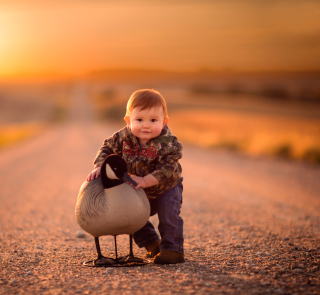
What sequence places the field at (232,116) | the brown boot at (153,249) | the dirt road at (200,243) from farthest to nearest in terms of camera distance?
the field at (232,116) < the brown boot at (153,249) < the dirt road at (200,243)

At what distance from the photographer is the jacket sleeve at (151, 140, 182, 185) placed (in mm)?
3447

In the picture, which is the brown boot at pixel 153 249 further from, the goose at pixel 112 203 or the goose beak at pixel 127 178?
the goose beak at pixel 127 178

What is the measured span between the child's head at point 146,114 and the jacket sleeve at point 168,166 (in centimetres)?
20

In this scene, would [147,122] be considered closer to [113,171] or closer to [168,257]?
[113,171]

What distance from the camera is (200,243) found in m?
4.46

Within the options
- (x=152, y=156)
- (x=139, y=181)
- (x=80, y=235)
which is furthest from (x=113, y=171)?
(x=80, y=235)

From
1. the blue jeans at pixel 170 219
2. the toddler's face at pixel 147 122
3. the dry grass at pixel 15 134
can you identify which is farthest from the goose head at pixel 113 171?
the dry grass at pixel 15 134

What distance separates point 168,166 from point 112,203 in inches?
23.0

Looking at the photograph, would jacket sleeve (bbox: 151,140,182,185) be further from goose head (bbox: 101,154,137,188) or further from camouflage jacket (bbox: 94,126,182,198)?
goose head (bbox: 101,154,137,188)

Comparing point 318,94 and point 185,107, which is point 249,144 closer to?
point 185,107

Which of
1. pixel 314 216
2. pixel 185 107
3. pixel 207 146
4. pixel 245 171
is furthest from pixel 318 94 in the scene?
pixel 314 216

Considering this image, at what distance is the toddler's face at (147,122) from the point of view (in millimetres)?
3510

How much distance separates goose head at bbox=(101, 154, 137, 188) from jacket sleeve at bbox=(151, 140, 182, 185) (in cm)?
28

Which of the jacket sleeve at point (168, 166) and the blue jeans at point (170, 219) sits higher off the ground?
the jacket sleeve at point (168, 166)
